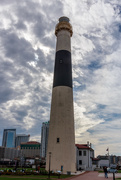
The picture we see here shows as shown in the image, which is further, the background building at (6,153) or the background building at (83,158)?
the background building at (6,153)

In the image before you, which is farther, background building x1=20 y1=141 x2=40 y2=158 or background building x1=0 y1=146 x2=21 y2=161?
background building x1=20 y1=141 x2=40 y2=158

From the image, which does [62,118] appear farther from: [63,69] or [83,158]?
[83,158]

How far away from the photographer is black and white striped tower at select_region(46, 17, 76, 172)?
102 ft

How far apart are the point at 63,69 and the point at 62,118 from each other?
32.0ft

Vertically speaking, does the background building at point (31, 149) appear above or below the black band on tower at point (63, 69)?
below

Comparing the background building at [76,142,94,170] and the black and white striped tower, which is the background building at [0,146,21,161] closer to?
the background building at [76,142,94,170]

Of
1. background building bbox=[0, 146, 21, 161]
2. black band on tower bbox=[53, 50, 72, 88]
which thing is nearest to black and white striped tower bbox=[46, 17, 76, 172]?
black band on tower bbox=[53, 50, 72, 88]

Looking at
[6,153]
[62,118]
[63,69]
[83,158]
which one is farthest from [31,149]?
[63,69]

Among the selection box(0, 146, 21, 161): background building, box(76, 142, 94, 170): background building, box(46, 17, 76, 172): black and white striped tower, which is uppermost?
box(46, 17, 76, 172): black and white striped tower

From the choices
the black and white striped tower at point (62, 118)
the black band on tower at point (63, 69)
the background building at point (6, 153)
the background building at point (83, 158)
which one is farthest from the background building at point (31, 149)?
the black band on tower at point (63, 69)

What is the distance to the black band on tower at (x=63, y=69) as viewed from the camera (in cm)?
3512

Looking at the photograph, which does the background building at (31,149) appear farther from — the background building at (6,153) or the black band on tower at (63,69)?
the black band on tower at (63,69)

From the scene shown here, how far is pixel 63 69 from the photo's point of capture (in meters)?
35.8

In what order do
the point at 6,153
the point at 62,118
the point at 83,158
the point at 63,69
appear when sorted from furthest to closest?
the point at 6,153 → the point at 83,158 → the point at 63,69 → the point at 62,118
